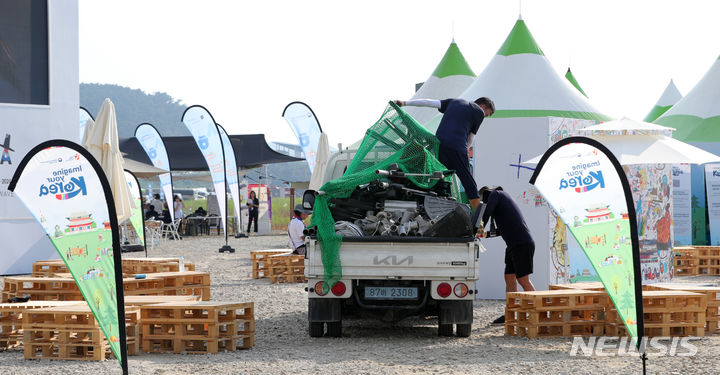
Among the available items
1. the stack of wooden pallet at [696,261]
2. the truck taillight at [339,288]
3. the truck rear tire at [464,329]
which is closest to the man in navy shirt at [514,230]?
the truck rear tire at [464,329]

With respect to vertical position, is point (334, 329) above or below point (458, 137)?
below

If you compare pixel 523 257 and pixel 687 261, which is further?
pixel 687 261

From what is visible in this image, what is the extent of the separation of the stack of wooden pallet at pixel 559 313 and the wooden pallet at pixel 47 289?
508cm

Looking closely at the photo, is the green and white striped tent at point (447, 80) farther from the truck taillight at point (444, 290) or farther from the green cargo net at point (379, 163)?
the truck taillight at point (444, 290)

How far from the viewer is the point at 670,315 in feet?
Answer: 28.4

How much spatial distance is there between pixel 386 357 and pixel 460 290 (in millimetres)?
1206

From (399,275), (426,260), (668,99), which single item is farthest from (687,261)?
(668,99)

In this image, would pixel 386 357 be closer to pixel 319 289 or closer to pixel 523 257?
pixel 319 289

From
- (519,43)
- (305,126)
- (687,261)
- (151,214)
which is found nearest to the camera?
(519,43)

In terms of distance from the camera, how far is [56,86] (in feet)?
51.1

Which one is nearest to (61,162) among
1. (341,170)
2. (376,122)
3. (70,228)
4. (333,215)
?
(70,228)

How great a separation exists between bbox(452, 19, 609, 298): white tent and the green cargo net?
2555 mm

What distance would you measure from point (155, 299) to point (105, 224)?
2.37m

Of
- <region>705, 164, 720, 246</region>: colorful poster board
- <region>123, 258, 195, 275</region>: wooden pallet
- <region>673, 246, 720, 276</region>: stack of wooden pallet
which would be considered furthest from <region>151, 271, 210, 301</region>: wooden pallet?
<region>705, 164, 720, 246</region>: colorful poster board
